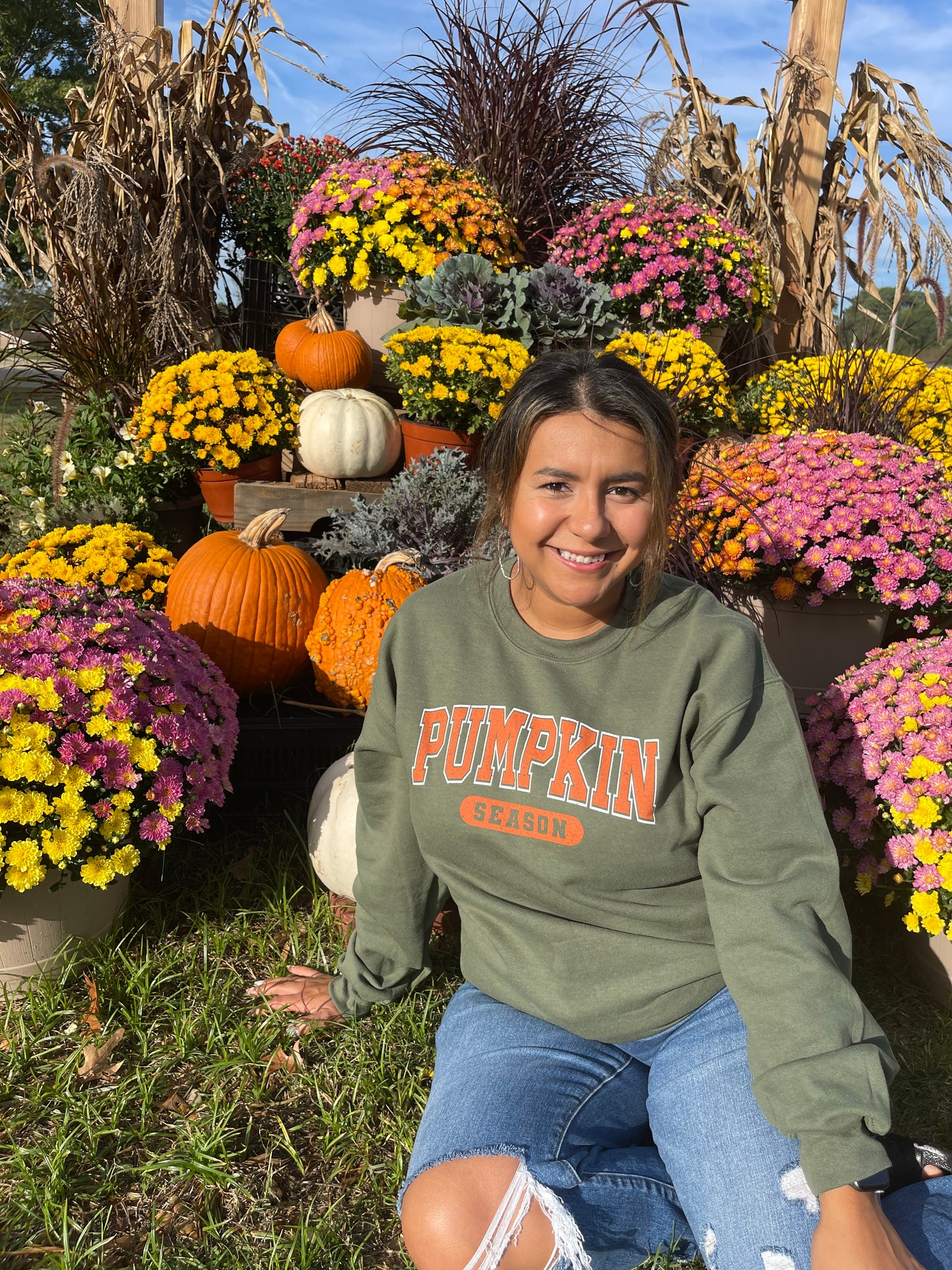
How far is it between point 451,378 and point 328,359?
838 millimetres

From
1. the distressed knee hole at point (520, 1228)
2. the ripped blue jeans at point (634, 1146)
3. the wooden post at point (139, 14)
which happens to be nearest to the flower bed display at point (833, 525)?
the ripped blue jeans at point (634, 1146)

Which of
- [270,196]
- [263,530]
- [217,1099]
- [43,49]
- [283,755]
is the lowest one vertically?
[217,1099]

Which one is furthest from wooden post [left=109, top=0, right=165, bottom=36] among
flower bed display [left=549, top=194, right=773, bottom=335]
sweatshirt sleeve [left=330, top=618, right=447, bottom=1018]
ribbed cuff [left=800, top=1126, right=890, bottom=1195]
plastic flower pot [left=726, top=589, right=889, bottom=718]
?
ribbed cuff [left=800, top=1126, right=890, bottom=1195]

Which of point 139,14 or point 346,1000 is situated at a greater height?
point 139,14

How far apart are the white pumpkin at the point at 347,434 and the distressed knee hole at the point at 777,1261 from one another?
301cm

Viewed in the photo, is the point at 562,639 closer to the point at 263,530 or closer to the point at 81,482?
the point at 263,530

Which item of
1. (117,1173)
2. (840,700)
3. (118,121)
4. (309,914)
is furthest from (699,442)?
(118,121)

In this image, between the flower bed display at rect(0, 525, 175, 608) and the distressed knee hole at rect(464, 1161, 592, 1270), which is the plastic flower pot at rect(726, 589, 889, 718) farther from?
the flower bed display at rect(0, 525, 175, 608)

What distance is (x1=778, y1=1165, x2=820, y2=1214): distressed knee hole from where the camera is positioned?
137 cm

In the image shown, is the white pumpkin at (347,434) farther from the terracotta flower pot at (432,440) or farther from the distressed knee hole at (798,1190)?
the distressed knee hole at (798,1190)

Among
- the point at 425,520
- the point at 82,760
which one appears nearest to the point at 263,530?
the point at 425,520

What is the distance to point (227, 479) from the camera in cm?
382

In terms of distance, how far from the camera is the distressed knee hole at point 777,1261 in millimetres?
1349

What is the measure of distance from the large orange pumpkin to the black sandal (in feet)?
7.37
